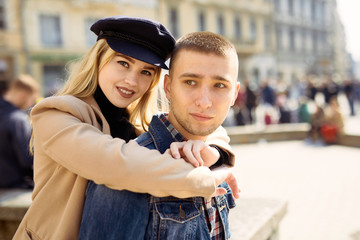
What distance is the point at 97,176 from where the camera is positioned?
1.30 meters

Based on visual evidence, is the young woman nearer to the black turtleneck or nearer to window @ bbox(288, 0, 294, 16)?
the black turtleneck

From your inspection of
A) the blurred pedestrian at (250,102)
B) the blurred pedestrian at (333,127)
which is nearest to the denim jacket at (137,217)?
the blurred pedestrian at (333,127)

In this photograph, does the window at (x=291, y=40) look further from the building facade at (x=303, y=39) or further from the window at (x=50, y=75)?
the window at (x=50, y=75)

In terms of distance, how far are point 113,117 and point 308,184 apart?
440cm

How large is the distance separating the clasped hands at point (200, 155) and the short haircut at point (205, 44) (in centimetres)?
45

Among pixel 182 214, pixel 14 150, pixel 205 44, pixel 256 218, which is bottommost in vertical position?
pixel 256 218

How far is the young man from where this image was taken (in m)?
1.34

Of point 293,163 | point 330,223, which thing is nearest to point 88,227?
point 330,223

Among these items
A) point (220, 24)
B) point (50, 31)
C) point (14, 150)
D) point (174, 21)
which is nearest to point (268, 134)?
point (14, 150)

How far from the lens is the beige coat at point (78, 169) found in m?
1.28

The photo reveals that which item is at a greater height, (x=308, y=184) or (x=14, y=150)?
(x=14, y=150)

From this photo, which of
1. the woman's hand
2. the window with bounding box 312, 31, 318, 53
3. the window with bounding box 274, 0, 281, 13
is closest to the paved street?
Result: the woman's hand

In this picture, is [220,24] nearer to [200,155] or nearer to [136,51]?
[136,51]

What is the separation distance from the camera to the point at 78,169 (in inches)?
53.2
